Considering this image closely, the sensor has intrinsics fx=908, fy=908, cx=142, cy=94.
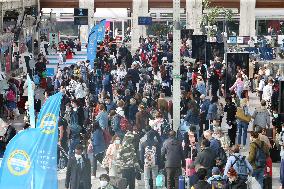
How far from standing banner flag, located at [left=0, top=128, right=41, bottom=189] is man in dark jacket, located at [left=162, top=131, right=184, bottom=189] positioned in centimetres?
426

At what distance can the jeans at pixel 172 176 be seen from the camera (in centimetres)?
1847

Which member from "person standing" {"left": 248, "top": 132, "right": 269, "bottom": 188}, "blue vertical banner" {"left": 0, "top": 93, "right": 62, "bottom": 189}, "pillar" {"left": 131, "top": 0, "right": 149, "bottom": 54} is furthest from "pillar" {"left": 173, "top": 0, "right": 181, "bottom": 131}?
"pillar" {"left": 131, "top": 0, "right": 149, "bottom": 54}

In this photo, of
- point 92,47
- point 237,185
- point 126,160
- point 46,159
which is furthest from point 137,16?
point 46,159

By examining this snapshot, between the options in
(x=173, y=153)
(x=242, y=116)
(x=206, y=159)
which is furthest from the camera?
(x=242, y=116)

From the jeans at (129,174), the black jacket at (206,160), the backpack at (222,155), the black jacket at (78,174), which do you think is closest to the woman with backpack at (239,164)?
the black jacket at (206,160)

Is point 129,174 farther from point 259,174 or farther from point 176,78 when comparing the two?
point 176,78

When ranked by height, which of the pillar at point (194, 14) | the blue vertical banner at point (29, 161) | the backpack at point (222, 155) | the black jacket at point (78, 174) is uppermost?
the pillar at point (194, 14)

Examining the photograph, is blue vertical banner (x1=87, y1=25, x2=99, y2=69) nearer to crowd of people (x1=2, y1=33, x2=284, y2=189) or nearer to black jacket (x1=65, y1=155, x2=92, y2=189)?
crowd of people (x1=2, y1=33, x2=284, y2=189)

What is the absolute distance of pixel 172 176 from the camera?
18531 millimetres

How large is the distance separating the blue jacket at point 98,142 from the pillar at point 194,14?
41513 millimetres

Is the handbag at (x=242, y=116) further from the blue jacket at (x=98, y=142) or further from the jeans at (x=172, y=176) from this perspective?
the jeans at (x=172, y=176)

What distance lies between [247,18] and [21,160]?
50.4 meters

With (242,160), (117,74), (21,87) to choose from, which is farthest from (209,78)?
(242,160)

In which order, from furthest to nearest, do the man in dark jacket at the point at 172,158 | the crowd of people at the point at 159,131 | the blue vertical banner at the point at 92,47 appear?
the blue vertical banner at the point at 92,47 → the man in dark jacket at the point at 172,158 → the crowd of people at the point at 159,131
